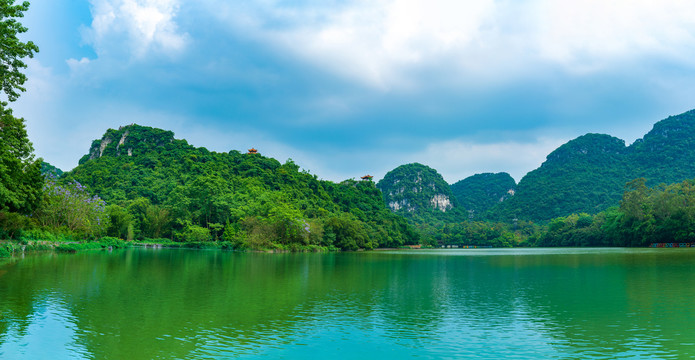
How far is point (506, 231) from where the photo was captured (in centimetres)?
12469

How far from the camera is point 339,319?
480 inches

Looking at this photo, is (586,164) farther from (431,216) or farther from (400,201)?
(400,201)

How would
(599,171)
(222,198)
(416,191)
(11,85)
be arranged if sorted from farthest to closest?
(416,191), (599,171), (222,198), (11,85)

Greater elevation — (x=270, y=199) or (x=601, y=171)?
(x=601, y=171)

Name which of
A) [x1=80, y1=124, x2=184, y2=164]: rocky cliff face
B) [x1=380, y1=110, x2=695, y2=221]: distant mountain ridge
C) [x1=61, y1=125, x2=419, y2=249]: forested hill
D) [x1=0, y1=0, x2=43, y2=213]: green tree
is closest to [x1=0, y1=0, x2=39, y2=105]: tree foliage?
[x1=0, y1=0, x2=43, y2=213]: green tree

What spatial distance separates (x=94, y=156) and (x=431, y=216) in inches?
4411

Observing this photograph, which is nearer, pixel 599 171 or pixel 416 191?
pixel 599 171

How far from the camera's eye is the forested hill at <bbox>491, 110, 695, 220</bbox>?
12540cm

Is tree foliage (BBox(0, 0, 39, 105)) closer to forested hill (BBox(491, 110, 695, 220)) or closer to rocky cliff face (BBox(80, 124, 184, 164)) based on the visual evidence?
rocky cliff face (BBox(80, 124, 184, 164))

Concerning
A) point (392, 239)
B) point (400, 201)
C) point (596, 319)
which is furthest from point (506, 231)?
point (596, 319)

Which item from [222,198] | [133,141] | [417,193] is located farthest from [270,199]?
[417,193]

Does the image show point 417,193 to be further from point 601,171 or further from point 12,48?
point 12,48

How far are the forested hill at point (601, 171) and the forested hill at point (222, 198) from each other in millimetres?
55026

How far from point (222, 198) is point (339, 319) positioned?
59.9m
